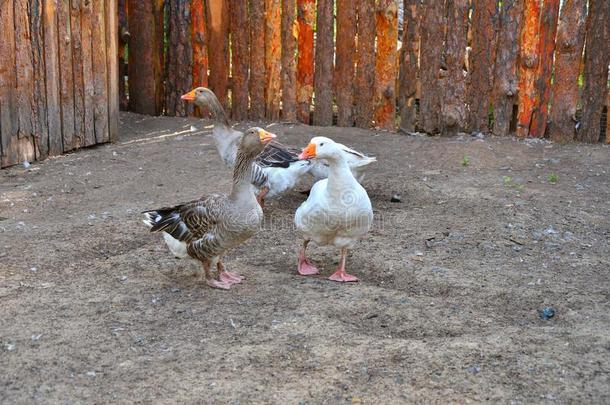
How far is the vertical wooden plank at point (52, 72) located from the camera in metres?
8.03

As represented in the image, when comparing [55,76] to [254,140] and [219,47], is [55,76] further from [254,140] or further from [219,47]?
[254,140]

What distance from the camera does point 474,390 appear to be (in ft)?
12.6

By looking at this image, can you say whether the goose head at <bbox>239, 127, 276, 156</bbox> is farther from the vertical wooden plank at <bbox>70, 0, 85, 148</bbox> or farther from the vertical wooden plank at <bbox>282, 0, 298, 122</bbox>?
the vertical wooden plank at <bbox>282, 0, 298, 122</bbox>

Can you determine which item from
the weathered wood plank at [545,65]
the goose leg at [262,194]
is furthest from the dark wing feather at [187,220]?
the weathered wood plank at [545,65]

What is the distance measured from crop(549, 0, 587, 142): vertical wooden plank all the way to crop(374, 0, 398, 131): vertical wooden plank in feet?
6.02

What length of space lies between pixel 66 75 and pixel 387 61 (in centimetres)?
366

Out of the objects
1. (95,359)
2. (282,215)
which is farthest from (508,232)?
(95,359)

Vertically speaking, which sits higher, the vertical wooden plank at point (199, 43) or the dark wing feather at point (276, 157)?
the vertical wooden plank at point (199, 43)

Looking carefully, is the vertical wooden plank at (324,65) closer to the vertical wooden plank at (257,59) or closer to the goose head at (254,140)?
the vertical wooden plank at (257,59)

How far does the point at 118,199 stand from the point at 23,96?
171 cm

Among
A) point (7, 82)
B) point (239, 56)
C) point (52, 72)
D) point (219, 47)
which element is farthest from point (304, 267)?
point (219, 47)

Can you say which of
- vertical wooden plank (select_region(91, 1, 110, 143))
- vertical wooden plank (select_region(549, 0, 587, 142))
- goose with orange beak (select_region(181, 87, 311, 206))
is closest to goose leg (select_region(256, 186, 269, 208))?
goose with orange beak (select_region(181, 87, 311, 206))

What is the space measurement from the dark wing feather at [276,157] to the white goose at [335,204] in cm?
159

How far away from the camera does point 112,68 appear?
9.04 meters
